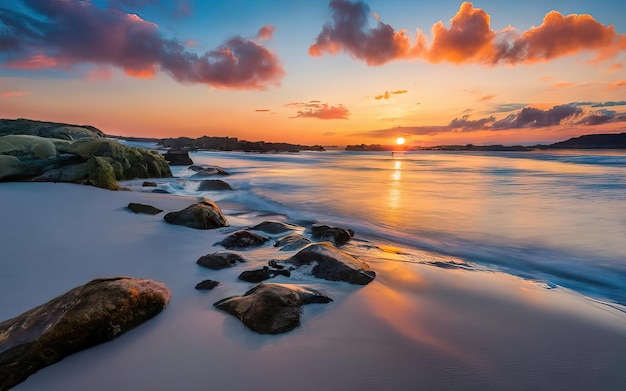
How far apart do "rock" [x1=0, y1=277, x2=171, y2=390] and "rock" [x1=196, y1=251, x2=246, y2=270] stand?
4.17 ft

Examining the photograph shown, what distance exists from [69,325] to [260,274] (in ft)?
5.86

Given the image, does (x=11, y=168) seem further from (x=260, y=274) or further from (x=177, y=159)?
(x=177, y=159)

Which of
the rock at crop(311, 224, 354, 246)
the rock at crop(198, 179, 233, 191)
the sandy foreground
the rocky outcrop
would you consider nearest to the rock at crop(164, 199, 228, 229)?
the sandy foreground

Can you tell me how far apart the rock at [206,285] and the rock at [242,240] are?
145 cm

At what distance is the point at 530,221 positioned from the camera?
834cm

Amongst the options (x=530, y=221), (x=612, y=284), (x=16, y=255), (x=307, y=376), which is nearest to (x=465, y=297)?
(x=307, y=376)

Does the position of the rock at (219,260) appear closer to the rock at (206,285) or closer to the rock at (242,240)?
the rock at (206,285)

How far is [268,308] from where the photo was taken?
8.47 feet

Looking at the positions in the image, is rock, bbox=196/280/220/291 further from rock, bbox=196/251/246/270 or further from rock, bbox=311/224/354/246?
rock, bbox=311/224/354/246

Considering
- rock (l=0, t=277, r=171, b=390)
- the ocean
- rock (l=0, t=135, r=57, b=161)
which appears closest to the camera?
rock (l=0, t=277, r=171, b=390)

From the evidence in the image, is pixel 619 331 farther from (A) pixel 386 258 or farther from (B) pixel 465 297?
(A) pixel 386 258

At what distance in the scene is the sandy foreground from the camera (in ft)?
6.66

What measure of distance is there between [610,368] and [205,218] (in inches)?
219

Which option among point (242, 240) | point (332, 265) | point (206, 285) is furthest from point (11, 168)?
point (332, 265)
